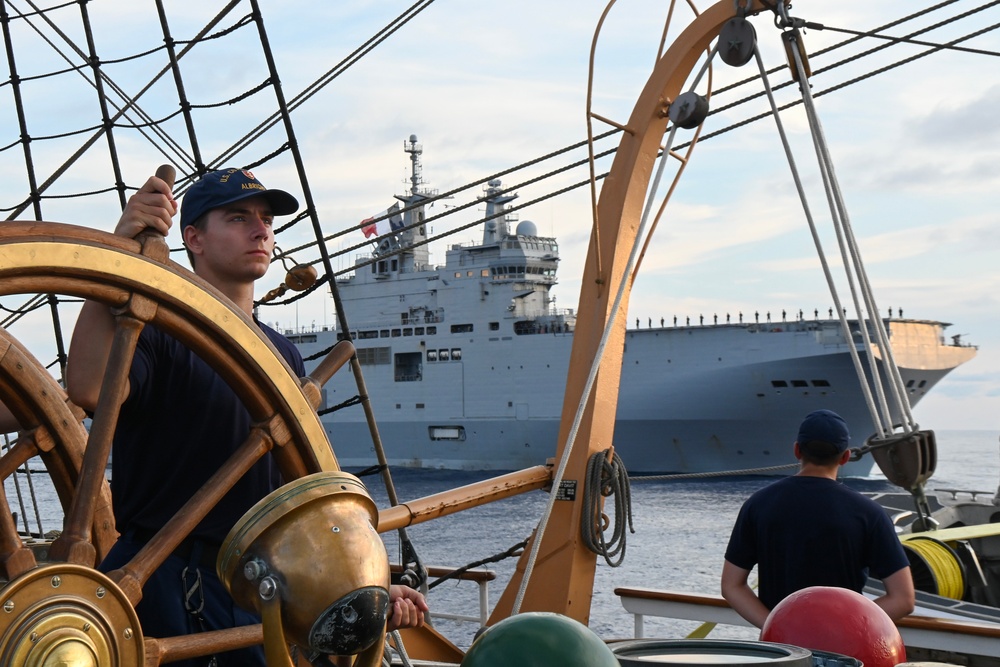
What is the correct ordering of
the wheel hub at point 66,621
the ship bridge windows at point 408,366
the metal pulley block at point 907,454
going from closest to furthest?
the wheel hub at point 66,621 < the metal pulley block at point 907,454 < the ship bridge windows at point 408,366

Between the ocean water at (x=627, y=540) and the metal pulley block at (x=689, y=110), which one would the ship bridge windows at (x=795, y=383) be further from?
the metal pulley block at (x=689, y=110)

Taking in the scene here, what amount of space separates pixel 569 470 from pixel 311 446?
3.28m

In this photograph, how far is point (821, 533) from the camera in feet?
10.8

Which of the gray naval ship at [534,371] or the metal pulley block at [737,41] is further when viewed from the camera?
the gray naval ship at [534,371]

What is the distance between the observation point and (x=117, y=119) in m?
5.69

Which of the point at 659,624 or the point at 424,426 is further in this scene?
the point at 424,426

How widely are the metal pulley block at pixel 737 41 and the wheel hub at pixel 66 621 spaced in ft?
11.9

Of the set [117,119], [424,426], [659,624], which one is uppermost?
[117,119]

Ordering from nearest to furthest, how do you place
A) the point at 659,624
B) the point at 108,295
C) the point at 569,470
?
the point at 108,295
the point at 569,470
the point at 659,624

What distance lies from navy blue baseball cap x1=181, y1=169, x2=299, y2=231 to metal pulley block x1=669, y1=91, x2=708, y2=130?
2.85 m

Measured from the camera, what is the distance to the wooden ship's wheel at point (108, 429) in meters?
1.61

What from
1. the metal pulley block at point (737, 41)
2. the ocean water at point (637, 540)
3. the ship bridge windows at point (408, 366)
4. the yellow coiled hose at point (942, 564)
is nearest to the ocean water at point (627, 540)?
the ocean water at point (637, 540)

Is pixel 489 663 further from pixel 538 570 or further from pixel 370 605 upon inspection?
pixel 538 570

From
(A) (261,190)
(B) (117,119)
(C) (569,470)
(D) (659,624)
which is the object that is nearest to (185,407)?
(A) (261,190)
